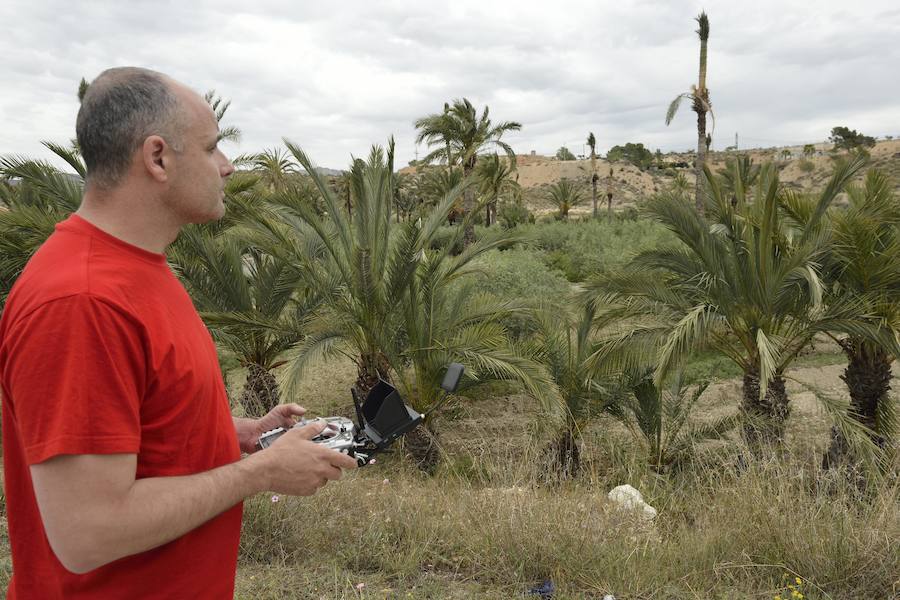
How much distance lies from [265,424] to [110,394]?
2.45ft

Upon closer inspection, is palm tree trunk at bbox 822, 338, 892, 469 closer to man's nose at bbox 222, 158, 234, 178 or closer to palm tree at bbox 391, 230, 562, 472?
palm tree at bbox 391, 230, 562, 472

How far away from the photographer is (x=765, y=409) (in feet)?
26.6

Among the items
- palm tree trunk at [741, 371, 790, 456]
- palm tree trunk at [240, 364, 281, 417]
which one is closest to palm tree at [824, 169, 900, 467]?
palm tree trunk at [741, 371, 790, 456]

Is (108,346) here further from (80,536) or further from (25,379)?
(80,536)

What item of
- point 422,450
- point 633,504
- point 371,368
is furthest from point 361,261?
point 633,504

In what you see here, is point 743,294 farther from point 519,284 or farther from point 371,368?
point 519,284

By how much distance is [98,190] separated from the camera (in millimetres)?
1185

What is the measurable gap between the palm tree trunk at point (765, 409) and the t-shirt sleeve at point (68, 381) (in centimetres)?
765

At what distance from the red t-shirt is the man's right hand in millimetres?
122

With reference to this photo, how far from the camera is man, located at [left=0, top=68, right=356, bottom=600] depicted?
101 centimetres

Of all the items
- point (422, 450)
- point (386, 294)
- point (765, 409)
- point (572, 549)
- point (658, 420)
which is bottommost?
point (422, 450)

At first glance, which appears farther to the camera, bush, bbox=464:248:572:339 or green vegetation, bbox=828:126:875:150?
green vegetation, bbox=828:126:875:150

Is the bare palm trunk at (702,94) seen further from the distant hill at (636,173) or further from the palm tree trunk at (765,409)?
the distant hill at (636,173)

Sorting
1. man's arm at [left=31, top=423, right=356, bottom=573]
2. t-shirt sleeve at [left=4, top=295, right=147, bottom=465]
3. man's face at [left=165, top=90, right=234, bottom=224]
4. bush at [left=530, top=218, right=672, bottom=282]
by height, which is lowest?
bush at [left=530, top=218, right=672, bottom=282]
